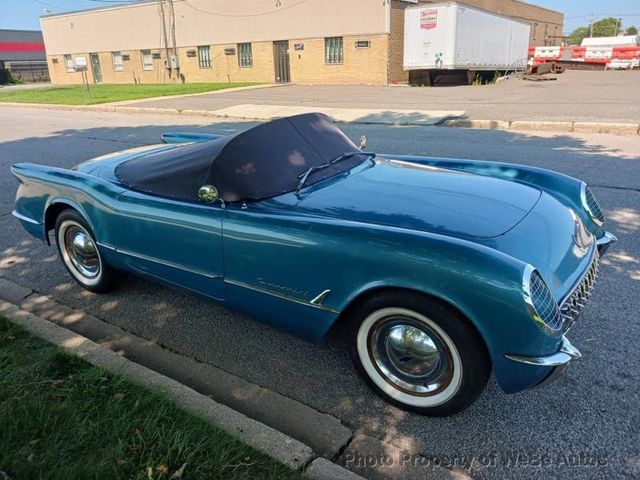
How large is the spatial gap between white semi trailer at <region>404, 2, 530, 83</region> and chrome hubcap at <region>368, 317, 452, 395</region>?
70.1 feet

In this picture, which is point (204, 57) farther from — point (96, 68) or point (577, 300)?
point (577, 300)

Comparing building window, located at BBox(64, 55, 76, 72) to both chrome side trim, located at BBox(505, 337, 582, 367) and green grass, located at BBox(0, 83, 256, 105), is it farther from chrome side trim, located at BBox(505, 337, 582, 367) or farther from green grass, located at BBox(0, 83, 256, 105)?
chrome side trim, located at BBox(505, 337, 582, 367)

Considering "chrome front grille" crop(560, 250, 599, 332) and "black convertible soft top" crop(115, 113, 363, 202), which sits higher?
"black convertible soft top" crop(115, 113, 363, 202)

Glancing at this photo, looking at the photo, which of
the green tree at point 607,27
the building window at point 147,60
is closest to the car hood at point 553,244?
the building window at point 147,60

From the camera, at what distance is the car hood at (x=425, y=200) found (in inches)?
98.7

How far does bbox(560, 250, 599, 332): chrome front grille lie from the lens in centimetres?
228

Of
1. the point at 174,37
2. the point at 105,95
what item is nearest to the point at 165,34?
the point at 174,37

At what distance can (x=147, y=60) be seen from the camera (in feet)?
114

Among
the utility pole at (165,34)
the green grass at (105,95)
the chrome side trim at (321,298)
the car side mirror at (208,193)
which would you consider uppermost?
the utility pole at (165,34)

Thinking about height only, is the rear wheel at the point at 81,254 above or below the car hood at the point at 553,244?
below

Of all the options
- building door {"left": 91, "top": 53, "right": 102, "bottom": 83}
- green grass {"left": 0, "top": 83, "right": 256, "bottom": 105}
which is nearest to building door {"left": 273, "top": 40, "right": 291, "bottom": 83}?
green grass {"left": 0, "top": 83, "right": 256, "bottom": 105}

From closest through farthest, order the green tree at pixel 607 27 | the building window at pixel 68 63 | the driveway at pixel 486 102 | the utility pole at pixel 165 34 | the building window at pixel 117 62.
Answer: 1. the driveway at pixel 486 102
2. the utility pole at pixel 165 34
3. the building window at pixel 117 62
4. the building window at pixel 68 63
5. the green tree at pixel 607 27

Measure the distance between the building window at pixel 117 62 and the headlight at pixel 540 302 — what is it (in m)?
40.0

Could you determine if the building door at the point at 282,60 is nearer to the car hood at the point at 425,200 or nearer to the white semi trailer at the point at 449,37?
the white semi trailer at the point at 449,37
